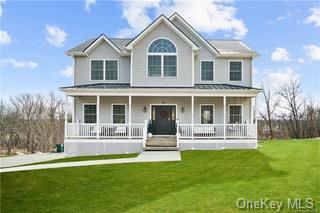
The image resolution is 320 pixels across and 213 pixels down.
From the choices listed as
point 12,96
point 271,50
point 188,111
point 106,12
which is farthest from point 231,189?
point 12,96

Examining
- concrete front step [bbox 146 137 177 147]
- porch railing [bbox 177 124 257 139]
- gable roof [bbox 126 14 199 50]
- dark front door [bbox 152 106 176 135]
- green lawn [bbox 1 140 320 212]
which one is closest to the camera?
green lawn [bbox 1 140 320 212]

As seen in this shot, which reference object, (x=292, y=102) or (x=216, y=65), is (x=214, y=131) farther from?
(x=292, y=102)

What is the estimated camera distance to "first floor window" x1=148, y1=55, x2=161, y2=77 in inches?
819

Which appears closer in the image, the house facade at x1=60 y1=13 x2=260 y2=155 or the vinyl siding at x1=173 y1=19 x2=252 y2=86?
the house facade at x1=60 y1=13 x2=260 y2=155

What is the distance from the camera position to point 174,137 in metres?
20.0

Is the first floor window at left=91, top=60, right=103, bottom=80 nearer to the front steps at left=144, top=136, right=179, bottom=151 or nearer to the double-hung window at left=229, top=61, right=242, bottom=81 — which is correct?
the front steps at left=144, top=136, right=179, bottom=151

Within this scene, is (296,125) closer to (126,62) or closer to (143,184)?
(126,62)

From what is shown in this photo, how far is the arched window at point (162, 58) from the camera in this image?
2081 centimetres

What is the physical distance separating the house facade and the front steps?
57 millimetres

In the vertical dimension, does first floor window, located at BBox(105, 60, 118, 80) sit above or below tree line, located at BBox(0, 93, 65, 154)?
above

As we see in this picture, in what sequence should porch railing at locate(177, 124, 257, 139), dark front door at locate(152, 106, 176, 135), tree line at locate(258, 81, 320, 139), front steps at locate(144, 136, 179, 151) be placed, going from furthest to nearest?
tree line at locate(258, 81, 320, 139) → dark front door at locate(152, 106, 176, 135) → porch railing at locate(177, 124, 257, 139) → front steps at locate(144, 136, 179, 151)

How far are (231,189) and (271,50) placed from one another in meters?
30.8

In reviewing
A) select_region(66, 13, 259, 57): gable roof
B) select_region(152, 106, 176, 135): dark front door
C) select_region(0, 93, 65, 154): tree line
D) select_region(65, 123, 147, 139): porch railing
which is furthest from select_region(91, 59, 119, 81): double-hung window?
select_region(0, 93, 65, 154): tree line

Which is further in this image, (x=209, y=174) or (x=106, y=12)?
(x=106, y=12)
